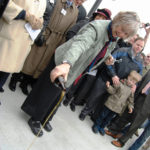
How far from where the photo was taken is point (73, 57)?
1146 millimetres

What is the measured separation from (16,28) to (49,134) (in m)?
1.16

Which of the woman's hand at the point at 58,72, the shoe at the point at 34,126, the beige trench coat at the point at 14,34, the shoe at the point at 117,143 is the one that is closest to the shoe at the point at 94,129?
the shoe at the point at 117,143

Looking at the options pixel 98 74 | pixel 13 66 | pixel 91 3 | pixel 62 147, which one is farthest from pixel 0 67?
pixel 91 3

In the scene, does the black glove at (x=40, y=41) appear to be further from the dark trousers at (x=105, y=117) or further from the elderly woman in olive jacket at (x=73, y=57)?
the dark trousers at (x=105, y=117)

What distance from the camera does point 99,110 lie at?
9.74 feet

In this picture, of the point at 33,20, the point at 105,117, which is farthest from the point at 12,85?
the point at 105,117

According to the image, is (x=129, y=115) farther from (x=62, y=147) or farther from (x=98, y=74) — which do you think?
(x=62, y=147)

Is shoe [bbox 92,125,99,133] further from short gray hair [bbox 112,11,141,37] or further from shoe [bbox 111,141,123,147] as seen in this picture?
short gray hair [bbox 112,11,141,37]

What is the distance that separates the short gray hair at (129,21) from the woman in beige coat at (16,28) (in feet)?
2.36

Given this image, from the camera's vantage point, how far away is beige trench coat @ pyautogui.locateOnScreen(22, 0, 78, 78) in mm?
2371

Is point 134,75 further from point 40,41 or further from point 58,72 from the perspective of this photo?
point 58,72

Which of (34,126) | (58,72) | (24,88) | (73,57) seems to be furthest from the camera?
(24,88)

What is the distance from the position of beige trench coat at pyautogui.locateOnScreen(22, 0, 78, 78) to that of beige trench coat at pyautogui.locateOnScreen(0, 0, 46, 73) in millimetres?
545

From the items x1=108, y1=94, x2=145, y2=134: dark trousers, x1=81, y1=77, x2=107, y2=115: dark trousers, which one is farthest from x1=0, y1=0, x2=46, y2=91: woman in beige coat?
x1=108, y1=94, x2=145, y2=134: dark trousers
